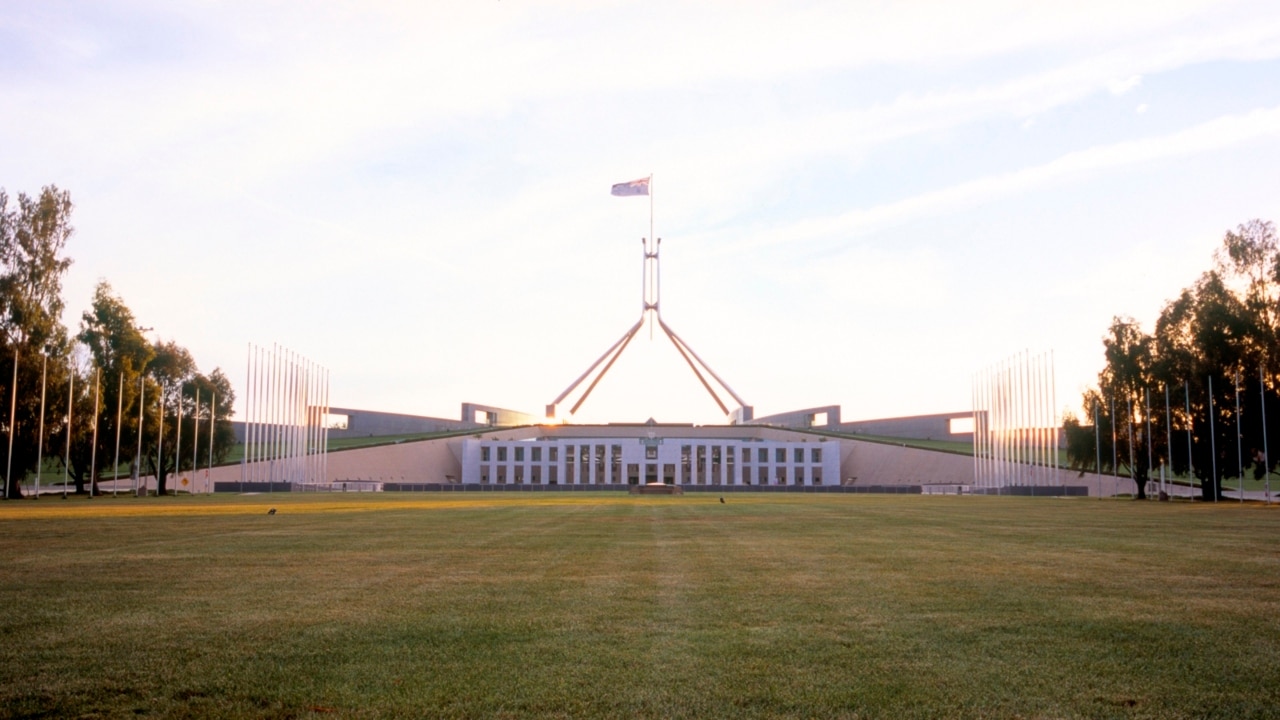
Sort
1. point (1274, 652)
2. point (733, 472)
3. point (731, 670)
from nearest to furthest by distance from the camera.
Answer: point (731, 670) < point (1274, 652) < point (733, 472)

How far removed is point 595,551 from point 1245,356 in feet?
124

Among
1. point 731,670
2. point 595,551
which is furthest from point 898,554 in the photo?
point 731,670

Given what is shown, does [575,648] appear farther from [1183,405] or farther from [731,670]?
[1183,405]

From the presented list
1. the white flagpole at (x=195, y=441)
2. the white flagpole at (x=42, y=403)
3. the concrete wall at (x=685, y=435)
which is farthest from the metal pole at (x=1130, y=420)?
the white flagpole at (x=42, y=403)

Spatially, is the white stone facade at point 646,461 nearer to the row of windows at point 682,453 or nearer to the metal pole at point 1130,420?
the row of windows at point 682,453

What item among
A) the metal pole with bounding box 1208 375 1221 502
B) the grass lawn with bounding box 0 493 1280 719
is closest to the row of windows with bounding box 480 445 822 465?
the metal pole with bounding box 1208 375 1221 502

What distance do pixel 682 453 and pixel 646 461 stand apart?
3.06m

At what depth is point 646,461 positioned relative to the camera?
286ft

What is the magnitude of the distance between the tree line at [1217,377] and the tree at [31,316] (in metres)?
43.9

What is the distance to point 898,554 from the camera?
11.9m

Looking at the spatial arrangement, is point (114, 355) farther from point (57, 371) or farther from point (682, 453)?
point (682, 453)

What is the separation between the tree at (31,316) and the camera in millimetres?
40625

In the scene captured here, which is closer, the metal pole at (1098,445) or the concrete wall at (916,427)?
the metal pole at (1098,445)

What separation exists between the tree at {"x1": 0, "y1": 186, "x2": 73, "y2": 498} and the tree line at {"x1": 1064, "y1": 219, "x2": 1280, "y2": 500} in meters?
43.9
